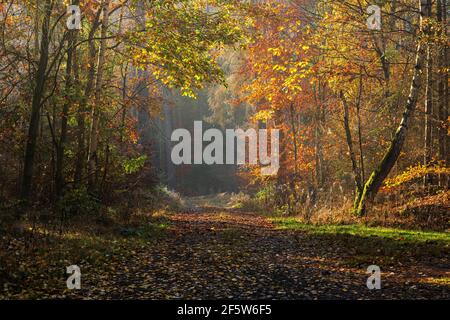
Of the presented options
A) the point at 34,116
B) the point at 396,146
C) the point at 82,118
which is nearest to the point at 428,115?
the point at 396,146

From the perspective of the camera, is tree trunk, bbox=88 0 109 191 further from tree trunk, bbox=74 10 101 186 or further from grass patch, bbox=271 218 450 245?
grass patch, bbox=271 218 450 245

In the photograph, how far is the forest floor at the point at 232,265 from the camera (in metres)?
6.75

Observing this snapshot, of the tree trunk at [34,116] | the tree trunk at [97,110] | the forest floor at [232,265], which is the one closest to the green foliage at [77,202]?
the tree trunk at [97,110]

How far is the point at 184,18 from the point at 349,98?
8.98 m

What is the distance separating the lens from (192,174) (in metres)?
41.8

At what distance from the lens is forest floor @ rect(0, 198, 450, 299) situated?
6.75 m

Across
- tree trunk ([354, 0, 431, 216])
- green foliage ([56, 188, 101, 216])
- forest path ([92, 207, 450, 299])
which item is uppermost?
tree trunk ([354, 0, 431, 216])

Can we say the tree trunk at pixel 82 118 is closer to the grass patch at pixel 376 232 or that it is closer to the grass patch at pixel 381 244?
the grass patch at pixel 376 232

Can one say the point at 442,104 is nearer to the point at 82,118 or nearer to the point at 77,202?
the point at 82,118

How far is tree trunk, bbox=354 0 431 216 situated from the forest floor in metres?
2.55

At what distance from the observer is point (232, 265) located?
28.6 feet

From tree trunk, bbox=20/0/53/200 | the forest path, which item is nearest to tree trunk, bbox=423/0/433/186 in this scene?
the forest path

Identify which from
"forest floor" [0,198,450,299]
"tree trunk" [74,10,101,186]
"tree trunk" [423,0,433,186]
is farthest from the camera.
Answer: "tree trunk" [423,0,433,186]

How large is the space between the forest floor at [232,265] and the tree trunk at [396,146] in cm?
255
